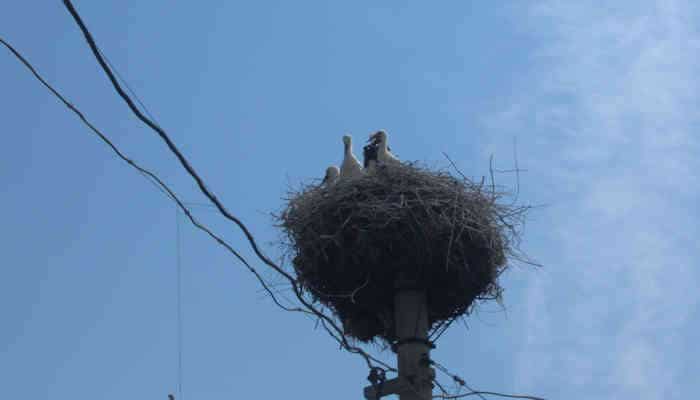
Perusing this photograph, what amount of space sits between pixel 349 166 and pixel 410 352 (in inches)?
103

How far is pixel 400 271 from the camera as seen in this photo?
5.54 m

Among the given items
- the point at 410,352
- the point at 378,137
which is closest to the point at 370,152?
the point at 378,137

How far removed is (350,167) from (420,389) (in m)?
2.76

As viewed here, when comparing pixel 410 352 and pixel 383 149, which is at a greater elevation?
pixel 383 149

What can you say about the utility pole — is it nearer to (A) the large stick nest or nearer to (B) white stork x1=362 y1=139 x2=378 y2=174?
(A) the large stick nest

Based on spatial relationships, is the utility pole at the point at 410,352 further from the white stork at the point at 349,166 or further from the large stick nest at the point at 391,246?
the white stork at the point at 349,166

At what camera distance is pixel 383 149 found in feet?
24.9

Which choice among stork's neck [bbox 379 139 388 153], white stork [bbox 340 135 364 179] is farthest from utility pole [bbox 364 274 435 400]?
stork's neck [bbox 379 139 388 153]

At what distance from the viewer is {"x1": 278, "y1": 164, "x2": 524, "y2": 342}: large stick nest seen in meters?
5.69

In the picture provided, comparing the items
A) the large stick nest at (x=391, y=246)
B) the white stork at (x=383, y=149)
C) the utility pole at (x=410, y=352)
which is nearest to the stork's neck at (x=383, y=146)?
the white stork at (x=383, y=149)

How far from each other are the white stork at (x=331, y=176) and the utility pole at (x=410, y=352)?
4.68ft

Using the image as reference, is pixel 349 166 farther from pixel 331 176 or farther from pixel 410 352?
pixel 410 352

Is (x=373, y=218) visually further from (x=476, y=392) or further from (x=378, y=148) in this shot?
(x=378, y=148)

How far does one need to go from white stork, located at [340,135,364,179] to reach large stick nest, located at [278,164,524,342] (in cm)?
39
